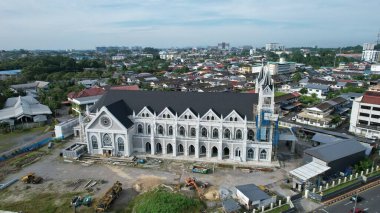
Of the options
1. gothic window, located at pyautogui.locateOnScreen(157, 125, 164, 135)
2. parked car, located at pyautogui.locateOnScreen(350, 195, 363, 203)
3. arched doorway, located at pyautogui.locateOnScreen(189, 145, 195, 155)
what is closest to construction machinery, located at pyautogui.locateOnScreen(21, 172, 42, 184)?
gothic window, located at pyautogui.locateOnScreen(157, 125, 164, 135)

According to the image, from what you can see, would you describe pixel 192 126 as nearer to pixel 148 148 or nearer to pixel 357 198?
pixel 148 148

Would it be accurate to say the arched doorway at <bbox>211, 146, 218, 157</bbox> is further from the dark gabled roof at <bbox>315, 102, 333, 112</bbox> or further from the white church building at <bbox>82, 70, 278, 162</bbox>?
the dark gabled roof at <bbox>315, 102, 333, 112</bbox>

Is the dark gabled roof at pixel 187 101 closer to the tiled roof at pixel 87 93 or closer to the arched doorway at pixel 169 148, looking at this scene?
the arched doorway at pixel 169 148

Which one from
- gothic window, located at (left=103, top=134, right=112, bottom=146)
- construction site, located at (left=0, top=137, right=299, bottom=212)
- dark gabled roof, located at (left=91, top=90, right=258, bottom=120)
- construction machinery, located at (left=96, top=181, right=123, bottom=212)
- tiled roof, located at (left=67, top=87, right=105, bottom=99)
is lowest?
construction site, located at (left=0, top=137, right=299, bottom=212)

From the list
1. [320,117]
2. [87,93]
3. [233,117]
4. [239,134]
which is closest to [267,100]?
[233,117]

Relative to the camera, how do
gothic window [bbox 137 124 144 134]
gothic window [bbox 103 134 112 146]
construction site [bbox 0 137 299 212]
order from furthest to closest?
1. gothic window [bbox 137 124 144 134]
2. gothic window [bbox 103 134 112 146]
3. construction site [bbox 0 137 299 212]

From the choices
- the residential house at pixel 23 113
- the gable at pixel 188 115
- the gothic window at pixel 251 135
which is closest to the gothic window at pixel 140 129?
the gable at pixel 188 115
